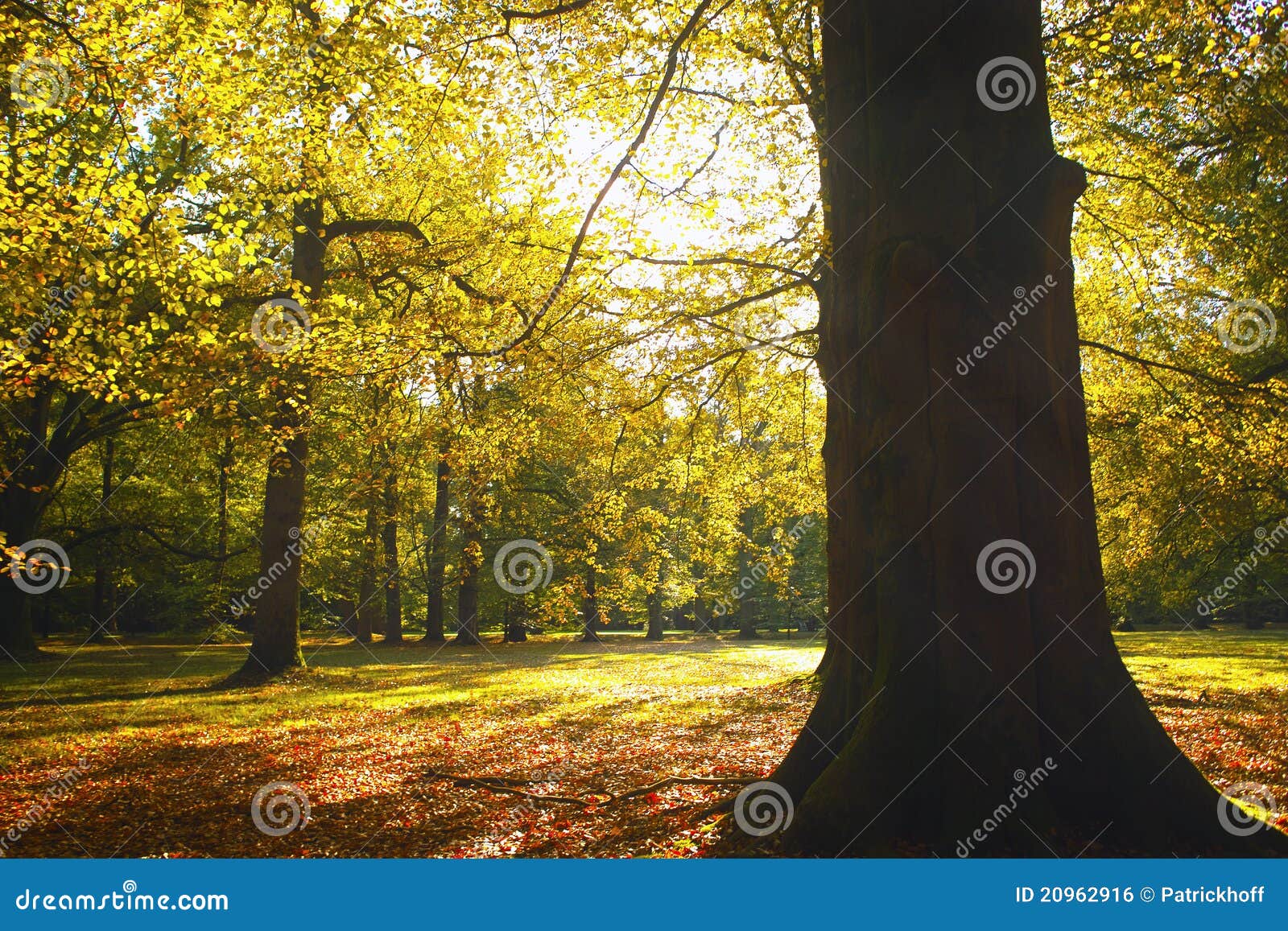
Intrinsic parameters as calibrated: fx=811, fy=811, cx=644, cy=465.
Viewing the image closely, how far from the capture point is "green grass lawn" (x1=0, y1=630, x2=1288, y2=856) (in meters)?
6.13

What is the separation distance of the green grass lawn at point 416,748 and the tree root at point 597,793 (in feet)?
0.32

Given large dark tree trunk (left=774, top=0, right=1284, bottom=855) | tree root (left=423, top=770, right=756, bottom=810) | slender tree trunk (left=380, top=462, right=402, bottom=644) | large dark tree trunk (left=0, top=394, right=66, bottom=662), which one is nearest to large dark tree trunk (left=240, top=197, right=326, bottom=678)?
large dark tree trunk (left=0, top=394, right=66, bottom=662)

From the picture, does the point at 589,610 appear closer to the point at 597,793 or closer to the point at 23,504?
the point at 23,504

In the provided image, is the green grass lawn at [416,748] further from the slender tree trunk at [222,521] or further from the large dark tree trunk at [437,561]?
the large dark tree trunk at [437,561]

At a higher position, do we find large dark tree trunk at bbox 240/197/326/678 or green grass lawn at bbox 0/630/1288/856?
large dark tree trunk at bbox 240/197/326/678

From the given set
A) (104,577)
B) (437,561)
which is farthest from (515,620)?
(104,577)

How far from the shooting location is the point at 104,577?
30.8 meters

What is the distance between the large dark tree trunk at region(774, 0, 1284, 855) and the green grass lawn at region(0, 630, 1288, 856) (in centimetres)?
168

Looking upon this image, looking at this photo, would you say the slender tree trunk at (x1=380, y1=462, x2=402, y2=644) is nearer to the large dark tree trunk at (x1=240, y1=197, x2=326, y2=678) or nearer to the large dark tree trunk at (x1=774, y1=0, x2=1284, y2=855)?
the large dark tree trunk at (x1=240, y1=197, x2=326, y2=678)

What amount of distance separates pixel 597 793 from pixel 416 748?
354cm

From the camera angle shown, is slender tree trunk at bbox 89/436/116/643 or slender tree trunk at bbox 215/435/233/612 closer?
slender tree trunk at bbox 215/435/233/612

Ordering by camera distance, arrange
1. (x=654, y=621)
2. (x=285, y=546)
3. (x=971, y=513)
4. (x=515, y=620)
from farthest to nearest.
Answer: (x=654, y=621), (x=515, y=620), (x=285, y=546), (x=971, y=513)

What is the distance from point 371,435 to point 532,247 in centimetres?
354

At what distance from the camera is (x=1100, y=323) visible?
1485 centimetres
